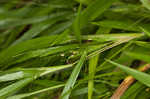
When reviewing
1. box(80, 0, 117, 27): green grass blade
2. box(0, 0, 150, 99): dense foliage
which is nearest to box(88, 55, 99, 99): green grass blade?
box(0, 0, 150, 99): dense foliage

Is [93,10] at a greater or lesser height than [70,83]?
greater

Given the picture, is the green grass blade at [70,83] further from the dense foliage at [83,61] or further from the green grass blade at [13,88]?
the green grass blade at [13,88]

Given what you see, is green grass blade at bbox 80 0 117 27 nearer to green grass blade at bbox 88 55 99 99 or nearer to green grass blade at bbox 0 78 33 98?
green grass blade at bbox 88 55 99 99

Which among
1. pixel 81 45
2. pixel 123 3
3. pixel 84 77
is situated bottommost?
pixel 84 77

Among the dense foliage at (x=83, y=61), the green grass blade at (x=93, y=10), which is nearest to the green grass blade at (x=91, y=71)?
the dense foliage at (x=83, y=61)

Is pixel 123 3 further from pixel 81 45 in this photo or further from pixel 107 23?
pixel 81 45

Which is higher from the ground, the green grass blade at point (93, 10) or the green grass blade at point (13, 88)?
the green grass blade at point (93, 10)

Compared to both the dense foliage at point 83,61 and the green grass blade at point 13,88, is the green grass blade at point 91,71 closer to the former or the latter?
the dense foliage at point 83,61

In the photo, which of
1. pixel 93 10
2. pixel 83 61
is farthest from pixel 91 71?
pixel 93 10

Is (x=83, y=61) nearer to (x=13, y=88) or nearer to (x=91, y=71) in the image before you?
(x=91, y=71)

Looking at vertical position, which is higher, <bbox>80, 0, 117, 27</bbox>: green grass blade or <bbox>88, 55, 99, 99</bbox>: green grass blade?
<bbox>80, 0, 117, 27</bbox>: green grass blade

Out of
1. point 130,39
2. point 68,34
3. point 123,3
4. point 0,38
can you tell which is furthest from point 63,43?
point 0,38
